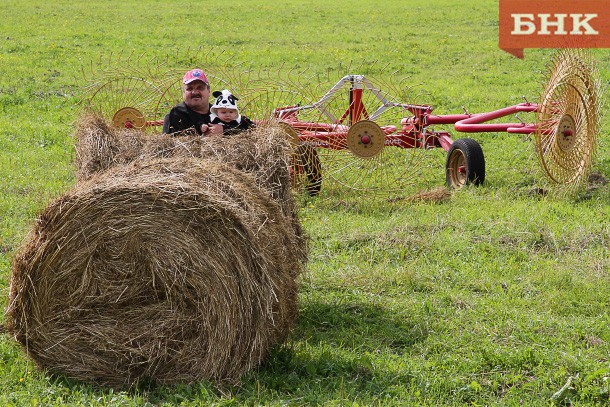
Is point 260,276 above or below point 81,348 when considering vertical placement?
above

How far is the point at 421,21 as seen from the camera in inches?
1245

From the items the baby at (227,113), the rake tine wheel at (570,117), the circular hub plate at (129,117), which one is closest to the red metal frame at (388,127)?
the rake tine wheel at (570,117)

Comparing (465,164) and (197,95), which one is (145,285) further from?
(465,164)

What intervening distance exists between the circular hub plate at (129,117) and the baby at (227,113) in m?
2.16

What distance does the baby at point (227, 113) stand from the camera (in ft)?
27.2

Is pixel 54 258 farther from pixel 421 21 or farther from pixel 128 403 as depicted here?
pixel 421 21

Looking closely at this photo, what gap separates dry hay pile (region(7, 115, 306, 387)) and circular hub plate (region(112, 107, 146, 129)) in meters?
4.25

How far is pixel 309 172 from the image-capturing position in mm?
11227

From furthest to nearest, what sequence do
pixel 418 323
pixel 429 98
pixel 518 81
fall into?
pixel 518 81 < pixel 429 98 < pixel 418 323

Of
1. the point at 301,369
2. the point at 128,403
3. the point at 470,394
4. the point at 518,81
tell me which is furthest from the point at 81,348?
the point at 518,81

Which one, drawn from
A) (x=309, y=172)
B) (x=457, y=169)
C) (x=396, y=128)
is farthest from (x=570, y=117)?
(x=309, y=172)

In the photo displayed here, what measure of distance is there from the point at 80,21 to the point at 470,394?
2728cm

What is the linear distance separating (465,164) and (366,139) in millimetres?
1452

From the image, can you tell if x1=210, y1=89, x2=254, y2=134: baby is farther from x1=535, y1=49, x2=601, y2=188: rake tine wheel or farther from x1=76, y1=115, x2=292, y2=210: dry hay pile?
x1=535, y1=49, x2=601, y2=188: rake tine wheel
